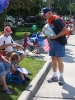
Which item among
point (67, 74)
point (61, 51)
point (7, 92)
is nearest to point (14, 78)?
point (7, 92)

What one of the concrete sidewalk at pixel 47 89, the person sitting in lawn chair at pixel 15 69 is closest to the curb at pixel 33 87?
the concrete sidewalk at pixel 47 89

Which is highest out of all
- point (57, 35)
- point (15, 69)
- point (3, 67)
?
point (57, 35)

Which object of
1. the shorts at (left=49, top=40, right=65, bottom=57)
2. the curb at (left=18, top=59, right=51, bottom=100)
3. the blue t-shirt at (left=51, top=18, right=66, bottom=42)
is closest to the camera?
the curb at (left=18, top=59, right=51, bottom=100)

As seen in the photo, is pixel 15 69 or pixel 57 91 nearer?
pixel 57 91

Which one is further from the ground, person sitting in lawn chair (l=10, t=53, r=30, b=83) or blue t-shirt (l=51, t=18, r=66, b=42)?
blue t-shirt (l=51, t=18, r=66, b=42)

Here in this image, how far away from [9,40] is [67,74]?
2.09 m

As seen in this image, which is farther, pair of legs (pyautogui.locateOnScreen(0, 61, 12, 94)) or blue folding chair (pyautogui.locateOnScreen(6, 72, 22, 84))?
blue folding chair (pyautogui.locateOnScreen(6, 72, 22, 84))

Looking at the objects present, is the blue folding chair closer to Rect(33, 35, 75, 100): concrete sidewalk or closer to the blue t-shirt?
Rect(33, 35, 75, 100): concrete sidewalk

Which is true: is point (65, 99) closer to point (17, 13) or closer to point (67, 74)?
point (67, 74)

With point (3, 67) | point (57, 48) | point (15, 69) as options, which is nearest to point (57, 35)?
point (57, 48)

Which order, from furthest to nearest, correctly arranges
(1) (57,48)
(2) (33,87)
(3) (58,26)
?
(1) (57,48) < (3) (58,26) < (2) (33,87)

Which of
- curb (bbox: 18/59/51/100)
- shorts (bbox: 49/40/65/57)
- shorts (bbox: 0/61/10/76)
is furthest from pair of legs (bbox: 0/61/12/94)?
shorts (bbox: 49/40/65/57)

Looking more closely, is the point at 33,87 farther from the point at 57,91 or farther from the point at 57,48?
the point at 57,48

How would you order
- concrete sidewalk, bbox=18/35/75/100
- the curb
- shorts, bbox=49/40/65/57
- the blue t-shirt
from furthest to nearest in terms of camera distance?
shorts, bbox=49/40/65/57 → the blue t-shirt → concrete sidewalk, bbox=18/35/75/100 → the curb
